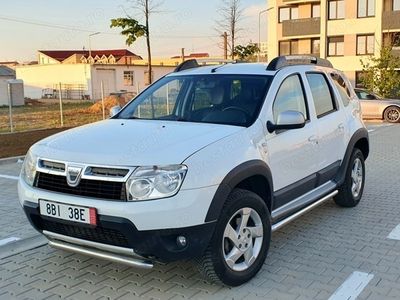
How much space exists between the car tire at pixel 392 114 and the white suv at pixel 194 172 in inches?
623

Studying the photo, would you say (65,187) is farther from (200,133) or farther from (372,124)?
(372,124)

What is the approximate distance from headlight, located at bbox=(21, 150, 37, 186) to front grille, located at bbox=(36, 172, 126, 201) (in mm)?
A: 147

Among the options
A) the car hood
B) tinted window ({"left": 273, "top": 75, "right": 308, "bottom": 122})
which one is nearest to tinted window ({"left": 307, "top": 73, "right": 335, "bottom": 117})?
tinted window ({"left": 273, "top": 75, "right": 308, "bottom": 122})

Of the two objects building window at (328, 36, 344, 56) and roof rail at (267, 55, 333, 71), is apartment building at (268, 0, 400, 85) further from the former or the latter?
roof rail at (267, 55, 333, 71)

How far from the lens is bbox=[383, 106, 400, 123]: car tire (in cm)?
1967

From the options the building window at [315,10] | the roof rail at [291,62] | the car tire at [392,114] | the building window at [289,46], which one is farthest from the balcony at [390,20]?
the roof rail at [291,62]

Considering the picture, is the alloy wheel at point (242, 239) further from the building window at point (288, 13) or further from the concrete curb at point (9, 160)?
the building window at point (288, 13)

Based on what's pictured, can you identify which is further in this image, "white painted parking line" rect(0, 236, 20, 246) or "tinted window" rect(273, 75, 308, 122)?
"white painted parking line" rect(0, 236, 20, 246)

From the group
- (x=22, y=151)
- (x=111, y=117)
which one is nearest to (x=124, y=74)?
(x=22, y=151)

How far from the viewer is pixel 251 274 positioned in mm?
3969

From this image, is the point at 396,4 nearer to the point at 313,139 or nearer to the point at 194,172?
the point at 313,139

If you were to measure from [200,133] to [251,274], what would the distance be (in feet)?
4.04

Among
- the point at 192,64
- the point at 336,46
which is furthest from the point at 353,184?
the point at 336,46

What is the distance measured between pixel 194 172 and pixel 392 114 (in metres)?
18.3
